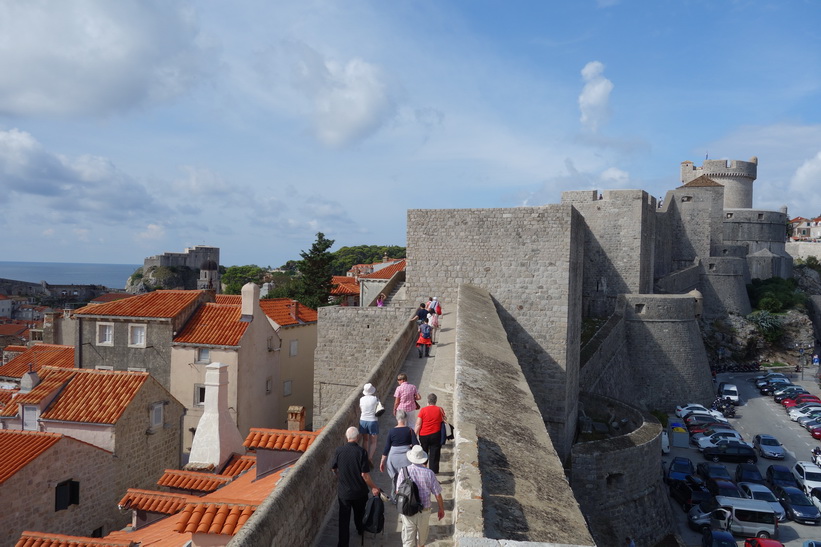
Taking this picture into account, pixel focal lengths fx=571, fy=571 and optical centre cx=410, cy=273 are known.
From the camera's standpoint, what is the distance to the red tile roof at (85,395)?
13945mm

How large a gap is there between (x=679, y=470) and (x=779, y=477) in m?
4.08

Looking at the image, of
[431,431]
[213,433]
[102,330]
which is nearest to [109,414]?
[213,433]

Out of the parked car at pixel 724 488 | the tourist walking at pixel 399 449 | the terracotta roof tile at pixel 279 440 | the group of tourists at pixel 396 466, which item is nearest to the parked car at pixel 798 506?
the parked car at pixel 724 488

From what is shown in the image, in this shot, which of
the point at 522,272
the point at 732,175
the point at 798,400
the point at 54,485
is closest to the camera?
the point at 54,485

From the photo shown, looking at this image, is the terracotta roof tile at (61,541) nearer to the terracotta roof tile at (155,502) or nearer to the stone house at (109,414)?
the terracotta roof tile at (155,502)

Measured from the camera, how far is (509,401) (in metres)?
6.99

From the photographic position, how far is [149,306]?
23.0 meters

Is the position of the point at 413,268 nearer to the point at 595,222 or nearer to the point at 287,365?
the point at 287,365

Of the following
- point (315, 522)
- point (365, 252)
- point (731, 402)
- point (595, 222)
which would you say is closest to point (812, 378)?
point (731, 402)

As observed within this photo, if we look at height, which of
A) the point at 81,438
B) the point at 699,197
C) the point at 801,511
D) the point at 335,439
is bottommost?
the point at 801,511

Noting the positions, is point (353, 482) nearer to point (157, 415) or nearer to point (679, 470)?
point (157, 415)

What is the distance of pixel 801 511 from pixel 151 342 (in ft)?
80.7

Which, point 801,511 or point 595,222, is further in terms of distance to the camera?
point 595,222

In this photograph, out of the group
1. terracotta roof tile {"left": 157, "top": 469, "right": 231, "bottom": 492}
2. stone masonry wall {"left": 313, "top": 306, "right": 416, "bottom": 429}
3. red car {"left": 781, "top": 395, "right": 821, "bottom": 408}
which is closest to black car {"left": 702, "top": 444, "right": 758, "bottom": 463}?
red car {"left": 781, "top": 395, "right": 821, "bottom": 408}
